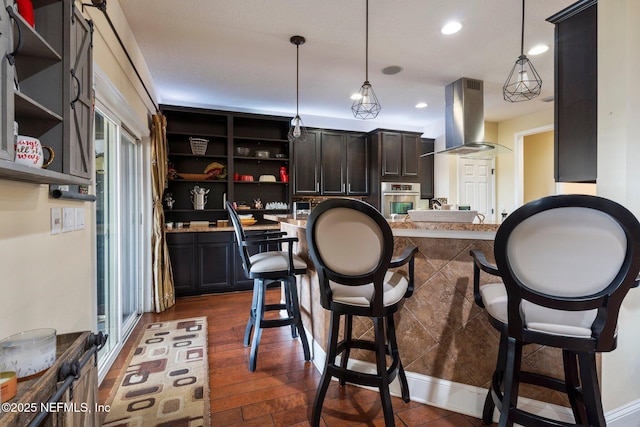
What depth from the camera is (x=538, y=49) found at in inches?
120

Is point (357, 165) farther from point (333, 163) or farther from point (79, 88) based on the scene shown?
point (79, 88)

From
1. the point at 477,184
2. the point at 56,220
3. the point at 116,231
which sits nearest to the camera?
the point at 56,220

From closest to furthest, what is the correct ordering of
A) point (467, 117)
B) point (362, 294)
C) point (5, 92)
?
point (5, 92) → point (362, 294) → point (467, 117)

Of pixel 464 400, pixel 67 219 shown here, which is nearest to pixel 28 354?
pixel 67 219

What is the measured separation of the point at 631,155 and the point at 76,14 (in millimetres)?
2588

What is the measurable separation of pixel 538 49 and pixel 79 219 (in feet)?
13.7

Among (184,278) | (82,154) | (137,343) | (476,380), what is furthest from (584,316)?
(184,278)

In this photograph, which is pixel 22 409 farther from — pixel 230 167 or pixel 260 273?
pixel 230 167

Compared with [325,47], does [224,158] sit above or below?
below

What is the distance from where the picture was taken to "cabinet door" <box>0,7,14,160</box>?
30.2 inches

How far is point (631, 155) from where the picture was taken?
1.45m

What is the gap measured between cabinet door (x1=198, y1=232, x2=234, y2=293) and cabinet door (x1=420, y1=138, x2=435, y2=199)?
3789 millimetres

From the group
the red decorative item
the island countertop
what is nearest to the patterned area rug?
the island countertop

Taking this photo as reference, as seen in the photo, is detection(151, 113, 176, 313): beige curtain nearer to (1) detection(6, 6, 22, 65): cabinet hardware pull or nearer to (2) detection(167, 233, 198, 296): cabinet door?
(2) detection(167, 233, 198, 296): cabinet door
